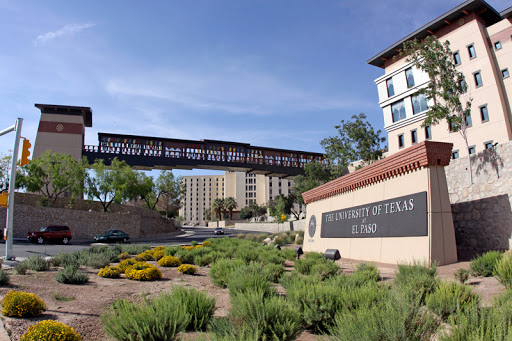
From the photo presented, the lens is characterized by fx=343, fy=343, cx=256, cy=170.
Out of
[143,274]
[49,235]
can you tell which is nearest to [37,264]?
[143,274]

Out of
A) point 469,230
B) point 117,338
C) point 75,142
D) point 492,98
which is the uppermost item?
point 75,142

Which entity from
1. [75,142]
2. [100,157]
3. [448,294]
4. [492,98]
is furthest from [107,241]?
A: [492,98]

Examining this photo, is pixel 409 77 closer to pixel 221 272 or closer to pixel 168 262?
pixel 168 262

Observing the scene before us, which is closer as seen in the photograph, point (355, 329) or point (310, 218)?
point (355, 329)

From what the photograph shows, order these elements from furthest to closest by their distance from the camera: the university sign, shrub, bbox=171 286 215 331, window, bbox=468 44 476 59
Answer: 1. window, bbox=468 44 476 59
2. the university sign
3. shrub, bbox=171 286 215 331

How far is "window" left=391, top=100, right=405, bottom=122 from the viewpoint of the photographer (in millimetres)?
36375

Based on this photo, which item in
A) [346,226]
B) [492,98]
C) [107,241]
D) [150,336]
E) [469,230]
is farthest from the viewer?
[107,241]

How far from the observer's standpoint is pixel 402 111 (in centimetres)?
3644

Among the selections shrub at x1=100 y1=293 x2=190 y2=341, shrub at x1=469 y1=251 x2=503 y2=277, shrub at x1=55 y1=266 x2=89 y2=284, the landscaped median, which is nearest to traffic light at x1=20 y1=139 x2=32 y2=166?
the landscaped median

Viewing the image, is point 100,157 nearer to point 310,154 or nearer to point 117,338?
point 310,154

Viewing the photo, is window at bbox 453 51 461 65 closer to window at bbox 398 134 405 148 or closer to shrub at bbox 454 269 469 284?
window at bbox 398 134 405 148

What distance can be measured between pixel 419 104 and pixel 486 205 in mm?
21513

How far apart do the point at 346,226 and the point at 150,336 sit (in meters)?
15.2

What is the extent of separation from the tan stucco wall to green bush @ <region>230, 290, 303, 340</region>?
6920 millimetres
